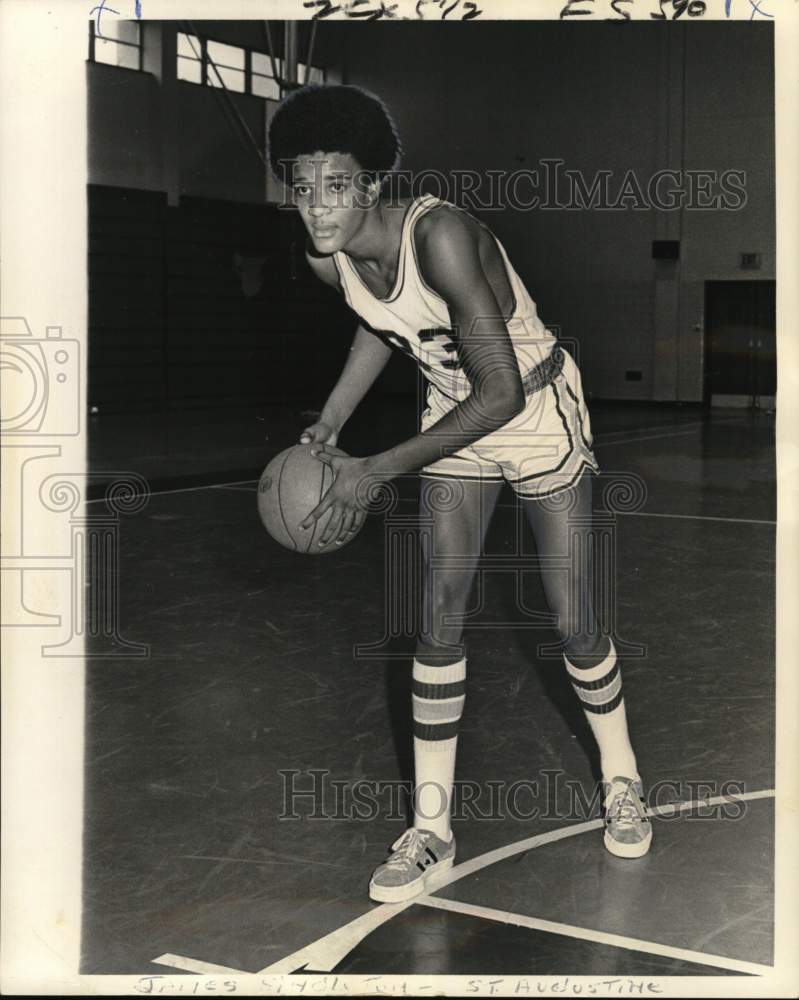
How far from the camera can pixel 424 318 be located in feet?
9.45

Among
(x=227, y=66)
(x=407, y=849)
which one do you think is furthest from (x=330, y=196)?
(x=227, y=66)

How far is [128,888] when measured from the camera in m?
3.01

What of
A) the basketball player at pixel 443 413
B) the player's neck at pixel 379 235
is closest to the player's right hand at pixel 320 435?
the basketball player at pixel 443 413

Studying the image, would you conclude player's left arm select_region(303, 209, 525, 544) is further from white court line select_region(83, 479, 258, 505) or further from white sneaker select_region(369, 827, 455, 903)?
white court line select_region(83, 479, 258, 505)

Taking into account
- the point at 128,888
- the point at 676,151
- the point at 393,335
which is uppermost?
the point at 676,151

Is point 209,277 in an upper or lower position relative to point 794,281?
upper

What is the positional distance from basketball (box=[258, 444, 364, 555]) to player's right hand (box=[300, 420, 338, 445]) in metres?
0.03

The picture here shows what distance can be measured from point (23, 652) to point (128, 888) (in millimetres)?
920

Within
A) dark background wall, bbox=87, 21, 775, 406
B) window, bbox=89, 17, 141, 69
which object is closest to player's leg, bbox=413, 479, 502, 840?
dark background wall, bbox=87, 21, 775, 406

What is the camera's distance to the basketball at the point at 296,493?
2.88 m

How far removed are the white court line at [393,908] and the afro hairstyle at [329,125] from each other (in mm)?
1622

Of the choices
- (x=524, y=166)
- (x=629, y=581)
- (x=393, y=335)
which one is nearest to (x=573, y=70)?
(x=524, y=166)

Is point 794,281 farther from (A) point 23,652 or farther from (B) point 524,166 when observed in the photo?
(B) point 524,166
